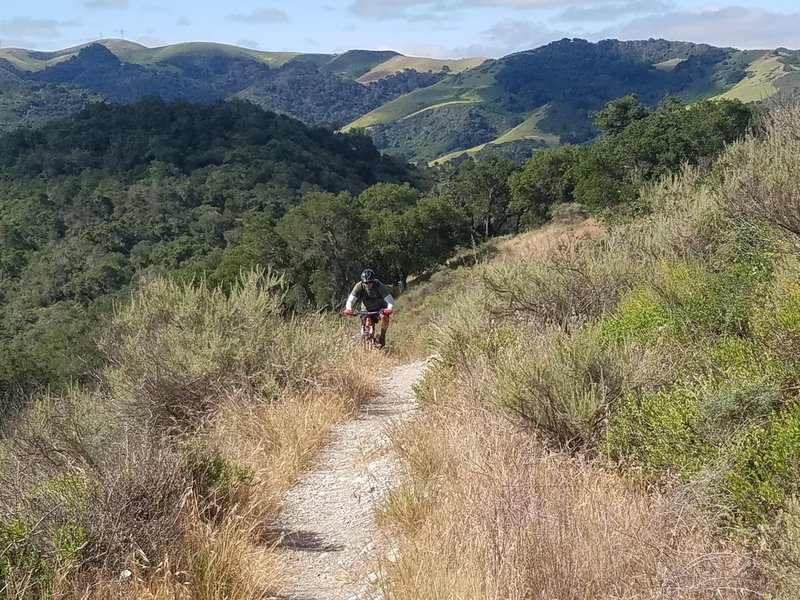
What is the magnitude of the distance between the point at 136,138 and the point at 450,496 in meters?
91.1

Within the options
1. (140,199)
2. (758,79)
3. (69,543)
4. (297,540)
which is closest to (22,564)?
(69,543)

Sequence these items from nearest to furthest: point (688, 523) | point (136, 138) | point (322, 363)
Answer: point (688, 523) < point (322, 363) < point (136, 138)

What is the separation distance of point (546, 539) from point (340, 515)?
5.89 ft

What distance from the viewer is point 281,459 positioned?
5008 mm

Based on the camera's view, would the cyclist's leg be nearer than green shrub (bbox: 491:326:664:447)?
No

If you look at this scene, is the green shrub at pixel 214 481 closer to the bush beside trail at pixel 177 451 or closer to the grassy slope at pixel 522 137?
the bush beside trail at pixel 177 451

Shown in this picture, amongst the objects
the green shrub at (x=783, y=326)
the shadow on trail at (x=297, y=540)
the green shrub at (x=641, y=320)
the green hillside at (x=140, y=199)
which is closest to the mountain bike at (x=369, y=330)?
the green shrub at (x=641, y=320)

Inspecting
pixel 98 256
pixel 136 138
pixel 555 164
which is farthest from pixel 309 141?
pixel 555 164

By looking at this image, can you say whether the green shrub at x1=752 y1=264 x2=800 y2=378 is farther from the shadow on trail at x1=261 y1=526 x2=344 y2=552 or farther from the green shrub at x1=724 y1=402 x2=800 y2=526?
the shadow on trail at x1=261 y1=526 x2=344 y2=552

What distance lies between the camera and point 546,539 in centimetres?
271

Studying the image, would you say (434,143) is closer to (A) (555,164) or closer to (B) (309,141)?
(B) (309,141)

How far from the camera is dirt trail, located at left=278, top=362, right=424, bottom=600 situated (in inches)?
128

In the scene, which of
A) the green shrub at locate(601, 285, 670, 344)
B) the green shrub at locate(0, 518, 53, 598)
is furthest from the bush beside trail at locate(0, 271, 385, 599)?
the green shrub at locate(601, 285, 670, 344)

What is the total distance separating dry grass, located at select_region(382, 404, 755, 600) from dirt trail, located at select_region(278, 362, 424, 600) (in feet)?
0.77
